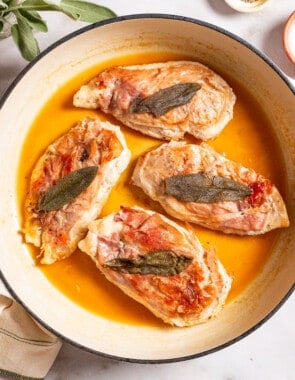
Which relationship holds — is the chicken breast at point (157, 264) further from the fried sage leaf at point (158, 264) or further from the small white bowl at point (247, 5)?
the small white bowl at point (247, 5)

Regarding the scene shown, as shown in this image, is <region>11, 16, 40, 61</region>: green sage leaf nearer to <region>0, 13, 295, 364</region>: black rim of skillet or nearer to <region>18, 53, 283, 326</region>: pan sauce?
<region>0, 13, 295, 364</region>: black rim of skillet

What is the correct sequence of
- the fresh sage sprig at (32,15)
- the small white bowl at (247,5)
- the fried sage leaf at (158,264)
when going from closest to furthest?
the fresh sage sprig at (32,15), the fried sage leaf at (158,264), the small white bowl at (247,5)

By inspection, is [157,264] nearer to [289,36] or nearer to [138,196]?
[138,196]

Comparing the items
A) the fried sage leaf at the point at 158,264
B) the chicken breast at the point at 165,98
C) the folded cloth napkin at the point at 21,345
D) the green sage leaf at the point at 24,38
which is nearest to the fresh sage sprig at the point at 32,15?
the green sage leaf at the point at 24,38

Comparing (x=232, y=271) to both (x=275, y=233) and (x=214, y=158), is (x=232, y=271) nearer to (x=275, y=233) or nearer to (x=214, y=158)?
(x=275, y=233)

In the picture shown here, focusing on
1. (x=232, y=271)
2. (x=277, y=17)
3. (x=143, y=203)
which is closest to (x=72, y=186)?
(x=143, y=203)

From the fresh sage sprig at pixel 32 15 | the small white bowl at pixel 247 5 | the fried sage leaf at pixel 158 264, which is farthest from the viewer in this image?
the small white bowl at pixel 247 5

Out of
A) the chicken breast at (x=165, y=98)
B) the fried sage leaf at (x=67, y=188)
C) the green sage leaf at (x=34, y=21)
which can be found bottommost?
the fried sage leaf at (x=67, y=188)
